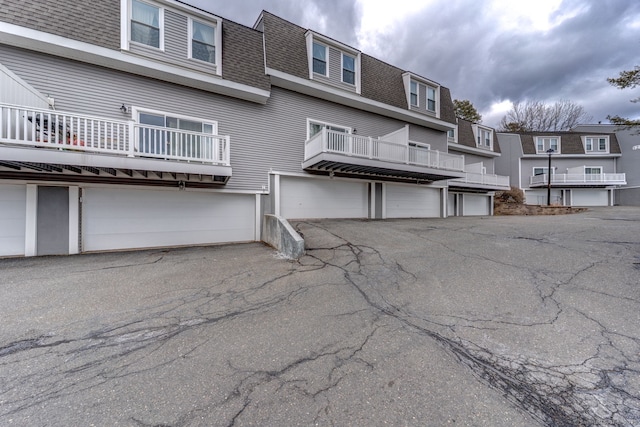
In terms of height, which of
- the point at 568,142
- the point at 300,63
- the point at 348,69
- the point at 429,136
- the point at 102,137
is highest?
the point at 568,142

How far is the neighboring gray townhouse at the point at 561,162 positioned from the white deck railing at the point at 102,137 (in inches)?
1071

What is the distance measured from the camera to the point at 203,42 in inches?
331

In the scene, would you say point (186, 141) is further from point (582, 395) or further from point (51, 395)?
point (582, 395)

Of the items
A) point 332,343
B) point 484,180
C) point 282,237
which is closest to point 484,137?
point 484,180

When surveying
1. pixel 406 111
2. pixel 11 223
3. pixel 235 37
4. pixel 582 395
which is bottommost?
pixel 582 395

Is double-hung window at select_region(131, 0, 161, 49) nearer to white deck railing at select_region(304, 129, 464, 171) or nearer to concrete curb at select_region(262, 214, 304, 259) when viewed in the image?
white deck railing at select_region(304, 129, 464, 171)

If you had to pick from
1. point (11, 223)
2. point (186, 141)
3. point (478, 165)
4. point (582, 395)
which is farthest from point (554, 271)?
point (478, 165)

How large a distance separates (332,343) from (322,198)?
8543mm

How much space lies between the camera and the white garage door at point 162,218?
734cm

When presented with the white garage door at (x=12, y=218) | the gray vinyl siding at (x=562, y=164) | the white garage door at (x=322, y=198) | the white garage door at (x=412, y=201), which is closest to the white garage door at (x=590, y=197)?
the gray vinyl siding at (x=562, y=164)

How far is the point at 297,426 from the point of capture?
5.59 ft

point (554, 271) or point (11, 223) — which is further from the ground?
point (11, 223)

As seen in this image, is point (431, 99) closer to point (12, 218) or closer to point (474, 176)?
point (474, 176)

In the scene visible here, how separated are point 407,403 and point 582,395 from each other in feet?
4.99
